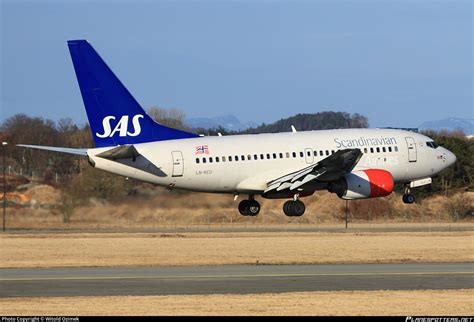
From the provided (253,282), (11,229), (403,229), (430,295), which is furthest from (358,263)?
(11,229)

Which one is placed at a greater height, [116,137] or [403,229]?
[116,137]

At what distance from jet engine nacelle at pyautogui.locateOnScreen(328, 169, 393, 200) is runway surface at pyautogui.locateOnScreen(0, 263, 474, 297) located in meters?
12.3

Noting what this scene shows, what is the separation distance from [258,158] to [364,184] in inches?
244

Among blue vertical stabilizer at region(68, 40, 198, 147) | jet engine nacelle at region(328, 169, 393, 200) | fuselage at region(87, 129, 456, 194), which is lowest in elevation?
jet engine nacelle at region(328, 169, 393, 200)

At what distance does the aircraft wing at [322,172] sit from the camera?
6072cm

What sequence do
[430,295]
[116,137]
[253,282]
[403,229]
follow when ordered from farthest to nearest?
[403,229], [116,137], [253,282], [430,295]

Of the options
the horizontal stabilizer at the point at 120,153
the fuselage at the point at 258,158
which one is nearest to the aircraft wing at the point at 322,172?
the fuselage at the point at 258,158

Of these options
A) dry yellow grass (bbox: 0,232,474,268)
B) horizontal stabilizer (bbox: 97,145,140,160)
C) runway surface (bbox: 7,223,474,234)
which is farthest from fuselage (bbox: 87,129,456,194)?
runway surface (bbox: 7,223,474,234)

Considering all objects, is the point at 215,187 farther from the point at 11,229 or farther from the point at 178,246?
the point at 11,229

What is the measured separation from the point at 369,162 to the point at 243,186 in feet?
24.9

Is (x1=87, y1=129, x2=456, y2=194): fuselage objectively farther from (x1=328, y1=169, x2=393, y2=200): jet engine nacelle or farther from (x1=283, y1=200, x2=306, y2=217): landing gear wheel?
(x1=283, y1=200, x2=306, y2=217): landing gear wheel

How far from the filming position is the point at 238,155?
Result: 61.5m

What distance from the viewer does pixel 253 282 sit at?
41.8 m

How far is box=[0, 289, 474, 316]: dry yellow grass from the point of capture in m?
32.3
